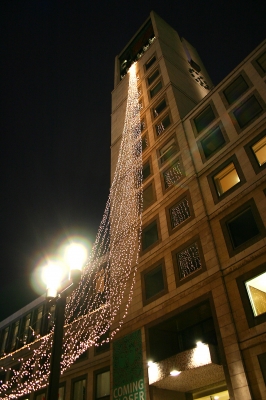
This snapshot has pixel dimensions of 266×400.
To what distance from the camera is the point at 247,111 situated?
66.6 ft

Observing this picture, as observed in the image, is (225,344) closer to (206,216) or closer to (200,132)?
(206,216)

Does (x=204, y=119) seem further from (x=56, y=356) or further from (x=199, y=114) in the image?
(x=56, y=356)

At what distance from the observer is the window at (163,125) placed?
92.8ft

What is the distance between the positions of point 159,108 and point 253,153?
49.9 feet

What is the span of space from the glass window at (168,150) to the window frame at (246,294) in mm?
12644

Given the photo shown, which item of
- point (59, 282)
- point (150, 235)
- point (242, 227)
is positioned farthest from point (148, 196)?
point (59, 282)

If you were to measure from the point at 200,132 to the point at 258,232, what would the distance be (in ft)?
33.7

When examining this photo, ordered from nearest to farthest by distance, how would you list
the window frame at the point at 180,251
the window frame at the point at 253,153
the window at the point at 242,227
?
the window at the point at 242,227, the window frame at the point at 180,251, the window frame at the point at 253,153

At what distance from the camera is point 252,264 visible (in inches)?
565

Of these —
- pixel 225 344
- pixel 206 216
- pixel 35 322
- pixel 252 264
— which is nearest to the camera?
pixel 225 344

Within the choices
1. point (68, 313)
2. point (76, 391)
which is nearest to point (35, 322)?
point (68, 313)

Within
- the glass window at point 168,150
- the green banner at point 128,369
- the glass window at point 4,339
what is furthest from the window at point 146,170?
the glass window at point 4,339

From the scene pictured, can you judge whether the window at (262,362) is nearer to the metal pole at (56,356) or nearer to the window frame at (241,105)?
the metal pole at (56,356)

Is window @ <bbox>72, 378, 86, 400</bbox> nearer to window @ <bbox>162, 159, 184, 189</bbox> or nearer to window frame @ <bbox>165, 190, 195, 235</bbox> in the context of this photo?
window frame @ <bbox>165, 190, 195, 235</bbox>
